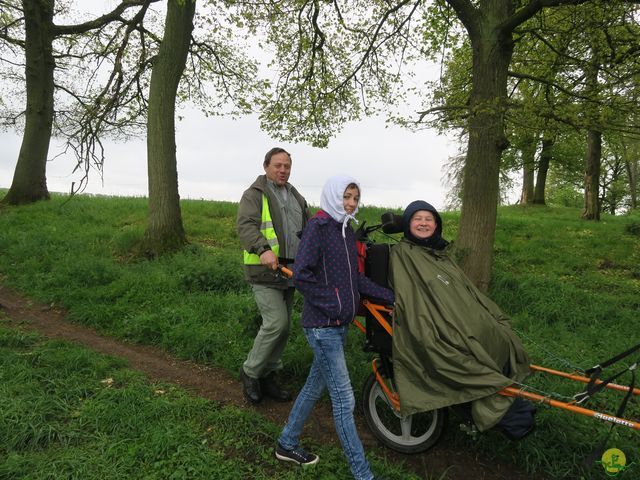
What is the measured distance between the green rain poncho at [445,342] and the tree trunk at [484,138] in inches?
135

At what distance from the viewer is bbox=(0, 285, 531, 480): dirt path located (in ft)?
10.6

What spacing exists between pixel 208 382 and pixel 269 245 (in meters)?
1.73

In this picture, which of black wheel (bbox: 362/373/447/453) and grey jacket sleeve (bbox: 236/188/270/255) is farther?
grey jacket sleeve (bbox: 236/188/270/255)

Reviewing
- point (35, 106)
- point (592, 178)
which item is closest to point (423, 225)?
point (35, 106)

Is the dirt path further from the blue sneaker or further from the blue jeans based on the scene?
the blue jeans

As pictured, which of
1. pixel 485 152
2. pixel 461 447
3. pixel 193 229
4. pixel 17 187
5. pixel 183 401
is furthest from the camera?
pixel 17 187

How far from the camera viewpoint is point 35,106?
1273 cm

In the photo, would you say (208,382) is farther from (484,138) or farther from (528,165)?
(528,165)

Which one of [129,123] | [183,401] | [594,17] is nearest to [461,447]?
[183,401]

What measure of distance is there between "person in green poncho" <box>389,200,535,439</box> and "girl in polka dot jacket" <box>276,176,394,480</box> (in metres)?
0.40

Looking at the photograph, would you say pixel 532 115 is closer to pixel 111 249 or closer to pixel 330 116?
pixel 330 116

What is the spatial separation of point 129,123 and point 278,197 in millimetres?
8191

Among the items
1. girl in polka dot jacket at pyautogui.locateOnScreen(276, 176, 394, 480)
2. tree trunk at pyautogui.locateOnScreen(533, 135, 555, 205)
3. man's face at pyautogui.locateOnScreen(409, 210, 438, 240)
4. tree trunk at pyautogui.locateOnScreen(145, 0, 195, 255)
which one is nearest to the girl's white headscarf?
girl in polka dot jacket at pyautogui.locateOnScreen(276, 176, 394, 480)

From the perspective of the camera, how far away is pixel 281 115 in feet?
30.4
